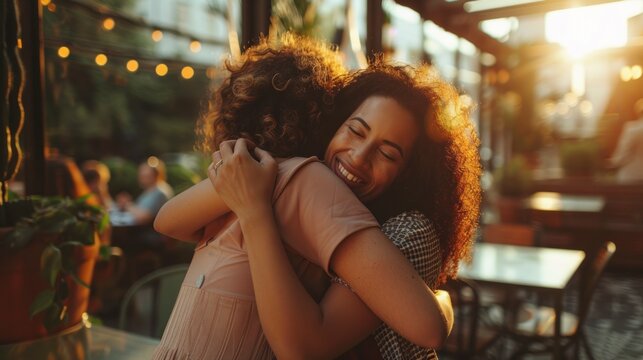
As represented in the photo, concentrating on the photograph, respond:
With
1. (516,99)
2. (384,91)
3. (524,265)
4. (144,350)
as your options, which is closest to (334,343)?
(384,91)

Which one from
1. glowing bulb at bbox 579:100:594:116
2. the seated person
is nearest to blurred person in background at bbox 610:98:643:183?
the seated person

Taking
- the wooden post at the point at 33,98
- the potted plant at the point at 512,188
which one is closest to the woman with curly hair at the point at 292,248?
the wooden post at the point at 33,98

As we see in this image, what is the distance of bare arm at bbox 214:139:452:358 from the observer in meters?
0.84

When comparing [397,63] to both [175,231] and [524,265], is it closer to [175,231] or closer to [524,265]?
[175,231]

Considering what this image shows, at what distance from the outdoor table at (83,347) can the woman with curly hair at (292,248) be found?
48 centimetres

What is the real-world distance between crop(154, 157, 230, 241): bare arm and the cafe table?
192 centimetres

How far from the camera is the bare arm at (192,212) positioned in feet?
3.49

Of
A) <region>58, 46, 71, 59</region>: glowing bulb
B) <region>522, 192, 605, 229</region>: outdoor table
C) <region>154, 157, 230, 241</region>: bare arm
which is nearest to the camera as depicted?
<region>154, 157, 230, 241</region>: bare arm

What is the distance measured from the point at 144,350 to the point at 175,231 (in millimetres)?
543

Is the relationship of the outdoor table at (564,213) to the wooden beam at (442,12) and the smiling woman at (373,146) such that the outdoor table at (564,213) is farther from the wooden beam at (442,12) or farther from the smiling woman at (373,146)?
the smiling woman at (373,146)

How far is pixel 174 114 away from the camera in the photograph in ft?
69.2

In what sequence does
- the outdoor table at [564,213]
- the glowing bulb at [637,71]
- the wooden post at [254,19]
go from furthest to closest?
the glowing bulb at [637,71] < the outdoor table at [564,213] < the wooden post at [254,19]

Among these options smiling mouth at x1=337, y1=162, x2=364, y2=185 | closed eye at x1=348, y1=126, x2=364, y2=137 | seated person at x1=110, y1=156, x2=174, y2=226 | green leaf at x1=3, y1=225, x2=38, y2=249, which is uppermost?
closed eye at x1=348, y1=126, x2=364, y2=137

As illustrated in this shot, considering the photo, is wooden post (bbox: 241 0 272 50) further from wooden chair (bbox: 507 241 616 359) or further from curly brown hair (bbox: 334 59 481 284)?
wooden chair (bbox: 507 241 616 359)
